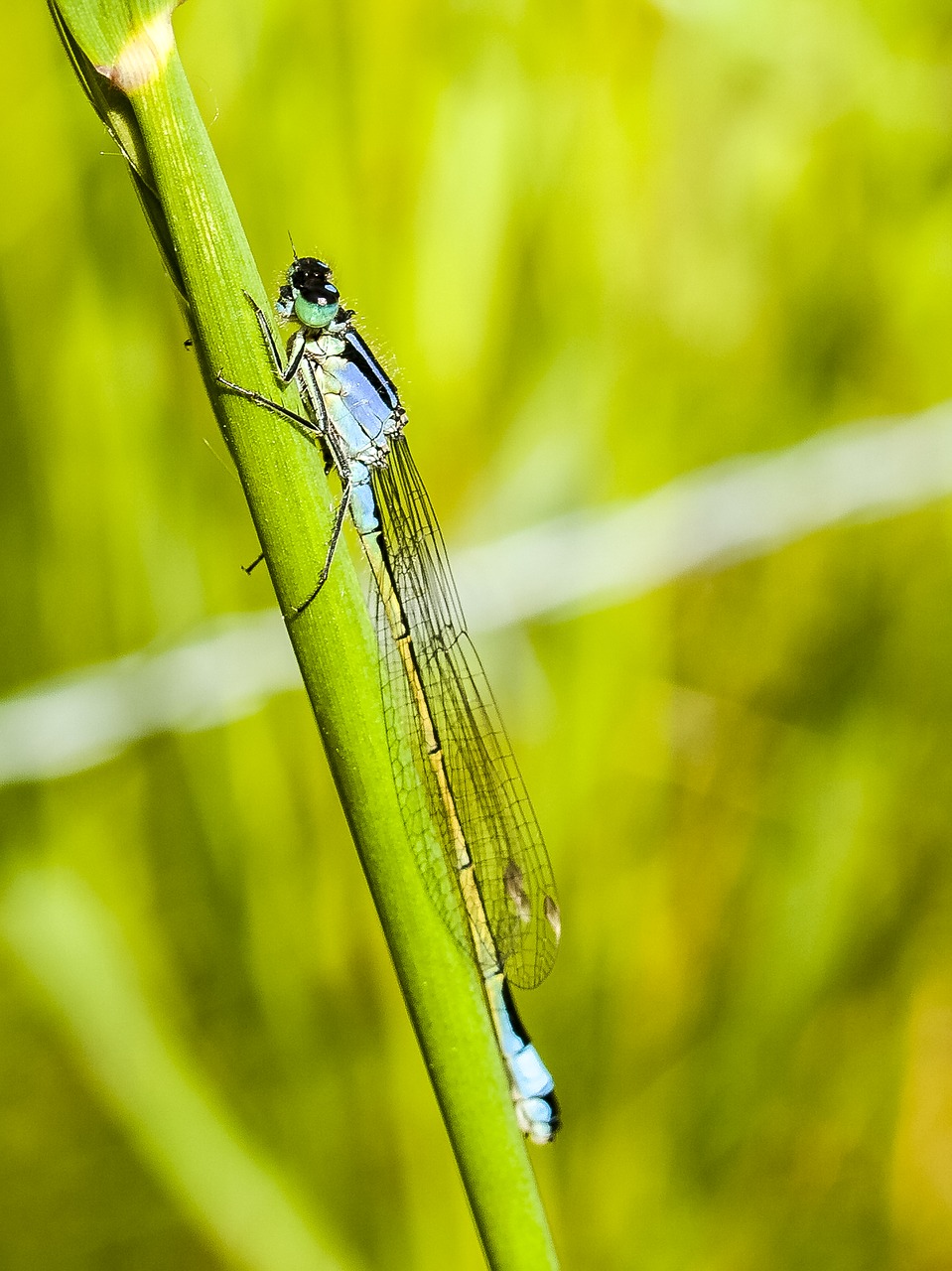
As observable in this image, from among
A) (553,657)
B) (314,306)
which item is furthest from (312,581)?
(553,657)

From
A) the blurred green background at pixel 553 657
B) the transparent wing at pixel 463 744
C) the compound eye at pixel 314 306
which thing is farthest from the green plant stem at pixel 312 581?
the blurred green background at pixel 553 657

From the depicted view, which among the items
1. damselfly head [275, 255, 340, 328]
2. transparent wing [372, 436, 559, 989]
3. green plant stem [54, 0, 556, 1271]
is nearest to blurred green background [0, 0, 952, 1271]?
transparent wing [372, 436, 559, 989]

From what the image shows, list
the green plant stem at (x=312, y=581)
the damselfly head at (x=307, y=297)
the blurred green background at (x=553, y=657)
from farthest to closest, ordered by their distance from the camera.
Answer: the blurred green background at (x=553, y=657)
the damselfly head at (x=307, y=297)
the green plant stem at (x=312, y=581)

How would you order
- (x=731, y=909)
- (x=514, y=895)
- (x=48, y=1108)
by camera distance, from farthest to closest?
1. (x=731, y=909)
2. (x=48, y=1108)
3. (x=514, y=895)

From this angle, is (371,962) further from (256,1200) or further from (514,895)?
(514,895)

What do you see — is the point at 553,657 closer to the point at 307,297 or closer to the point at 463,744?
the point at 463,744

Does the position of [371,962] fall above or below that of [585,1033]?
above

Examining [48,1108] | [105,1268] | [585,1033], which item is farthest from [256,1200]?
[585,1033]

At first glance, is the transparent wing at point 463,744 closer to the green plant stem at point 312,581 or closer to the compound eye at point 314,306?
the compound eye at point 314,306

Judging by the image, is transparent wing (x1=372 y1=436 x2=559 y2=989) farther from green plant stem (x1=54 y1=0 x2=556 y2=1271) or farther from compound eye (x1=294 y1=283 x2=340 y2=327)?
green plant stem (x1=54 y1=0 x2=556 y2=1271)
